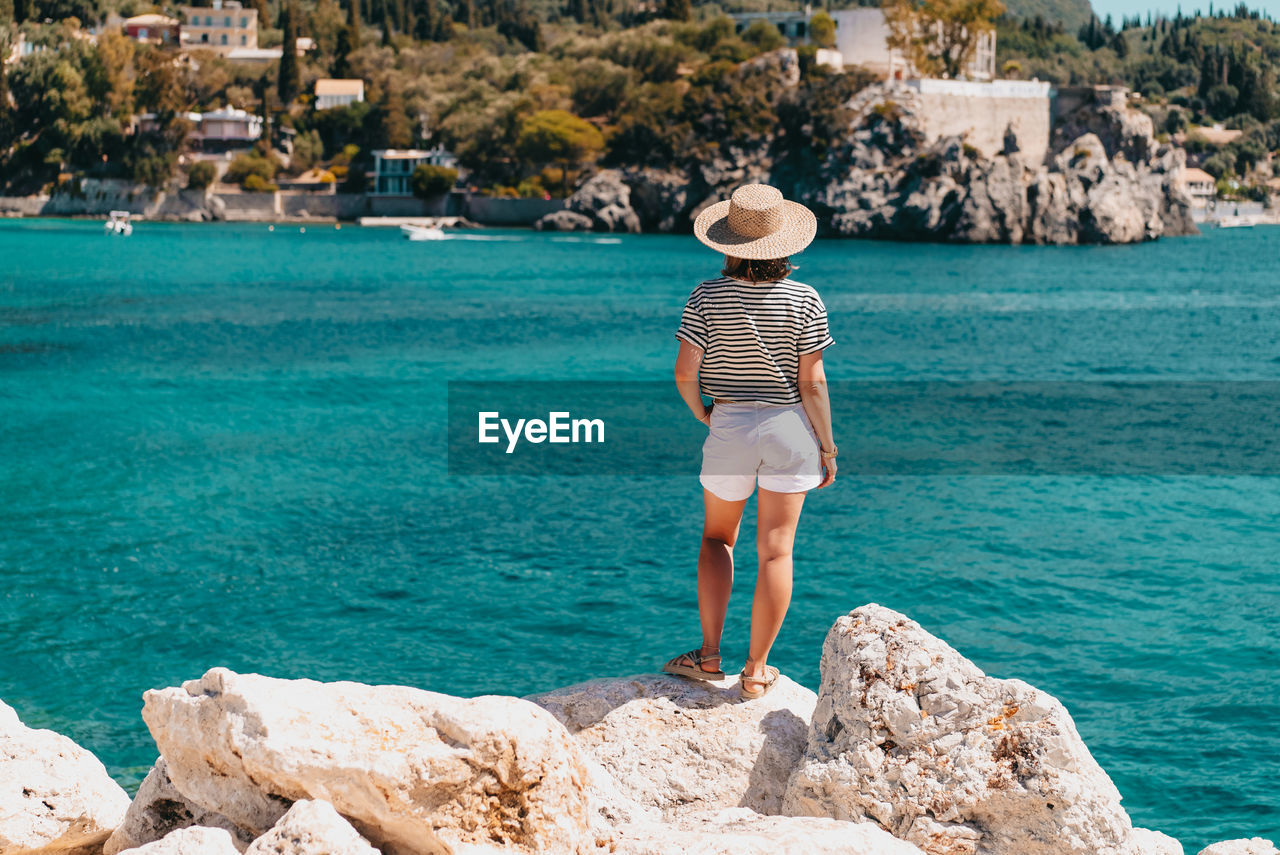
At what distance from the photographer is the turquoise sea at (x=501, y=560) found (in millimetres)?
9469

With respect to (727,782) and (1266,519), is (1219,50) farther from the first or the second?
(727,782)

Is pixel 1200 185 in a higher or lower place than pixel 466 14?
lower

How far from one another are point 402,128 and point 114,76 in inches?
946

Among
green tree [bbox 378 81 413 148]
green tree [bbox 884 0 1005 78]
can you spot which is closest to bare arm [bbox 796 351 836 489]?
green tree [bbox 884 0 1005 78]

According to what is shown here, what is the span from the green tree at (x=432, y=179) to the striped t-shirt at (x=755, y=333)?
97.0m

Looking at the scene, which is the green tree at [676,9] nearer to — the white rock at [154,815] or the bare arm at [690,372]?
the bare arm at [690,372]

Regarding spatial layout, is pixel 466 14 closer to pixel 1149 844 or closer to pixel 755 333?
pixel 755 333

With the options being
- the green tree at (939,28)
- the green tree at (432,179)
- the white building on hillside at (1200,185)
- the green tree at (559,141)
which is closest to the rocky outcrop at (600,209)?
the green tree at (559,141)

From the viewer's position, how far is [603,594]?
37.8 ft

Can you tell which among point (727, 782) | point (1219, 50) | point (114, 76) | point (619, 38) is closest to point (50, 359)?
point (727, 782)

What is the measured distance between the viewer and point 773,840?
3.53 metres

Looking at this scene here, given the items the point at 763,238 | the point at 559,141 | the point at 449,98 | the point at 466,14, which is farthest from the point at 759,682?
the point at 466,14

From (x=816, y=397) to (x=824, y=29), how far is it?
381 ft

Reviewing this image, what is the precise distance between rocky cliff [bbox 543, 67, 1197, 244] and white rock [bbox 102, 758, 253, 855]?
80657 millimetres
